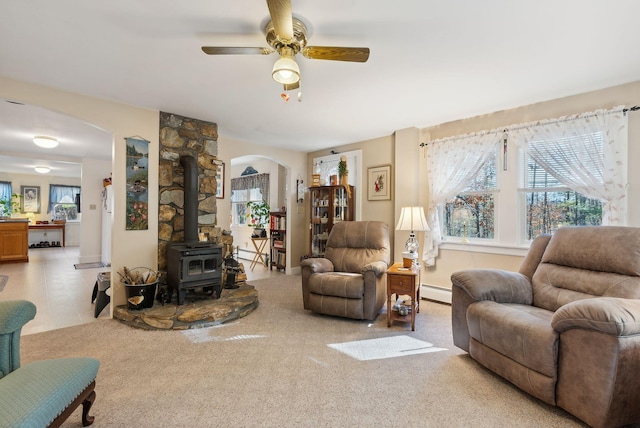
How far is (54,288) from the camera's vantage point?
4312 mm

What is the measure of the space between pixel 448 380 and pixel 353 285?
1.23 m

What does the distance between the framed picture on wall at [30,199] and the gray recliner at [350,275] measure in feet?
33.1

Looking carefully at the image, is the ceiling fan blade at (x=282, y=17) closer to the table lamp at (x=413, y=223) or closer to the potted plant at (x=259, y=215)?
the table lamp at (x=413, y=223)

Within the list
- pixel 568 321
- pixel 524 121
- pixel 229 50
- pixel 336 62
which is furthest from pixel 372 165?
pixel 568 321

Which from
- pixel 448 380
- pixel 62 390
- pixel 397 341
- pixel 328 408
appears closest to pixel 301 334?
pixel 397 341

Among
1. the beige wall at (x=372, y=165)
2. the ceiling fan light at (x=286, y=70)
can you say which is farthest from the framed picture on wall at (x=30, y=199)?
the ceiling fan light at (x=286, y=70)

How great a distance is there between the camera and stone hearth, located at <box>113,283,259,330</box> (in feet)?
9.52

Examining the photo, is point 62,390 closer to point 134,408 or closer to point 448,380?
point 134,408

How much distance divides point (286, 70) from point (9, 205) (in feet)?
35.5

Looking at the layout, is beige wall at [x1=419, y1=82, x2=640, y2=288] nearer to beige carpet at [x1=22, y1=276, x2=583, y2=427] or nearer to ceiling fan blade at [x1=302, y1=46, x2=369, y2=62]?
beige carpet at [x1=22, y1=276, x2=583, y2=427]

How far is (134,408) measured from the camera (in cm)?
172

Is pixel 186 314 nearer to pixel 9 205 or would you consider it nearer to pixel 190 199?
pixel 190 199

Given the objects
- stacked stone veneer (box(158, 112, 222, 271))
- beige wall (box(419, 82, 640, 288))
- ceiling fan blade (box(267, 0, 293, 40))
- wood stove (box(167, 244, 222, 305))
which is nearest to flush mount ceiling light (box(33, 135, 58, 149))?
stacked stone veneer (box(158, 112, 222, 271))

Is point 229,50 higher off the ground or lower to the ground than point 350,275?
higher
